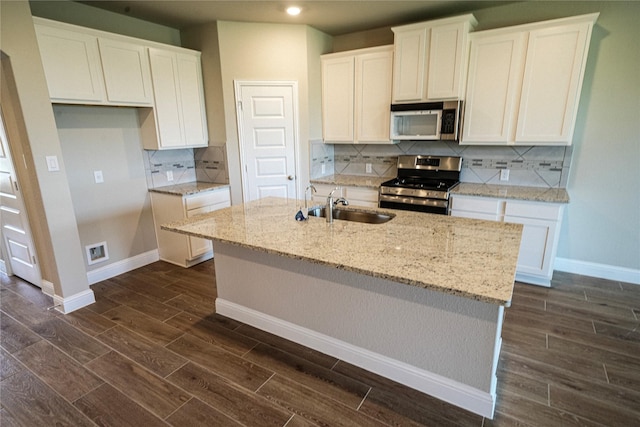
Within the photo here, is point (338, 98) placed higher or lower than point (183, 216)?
higher

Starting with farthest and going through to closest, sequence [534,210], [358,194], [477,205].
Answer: [358,194] → [477,205] → [534,210]

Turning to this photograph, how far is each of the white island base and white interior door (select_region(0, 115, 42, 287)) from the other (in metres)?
2.05

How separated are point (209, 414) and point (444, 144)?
11.3ft

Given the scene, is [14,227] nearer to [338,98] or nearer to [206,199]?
[206,199]

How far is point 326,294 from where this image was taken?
2.16 metres

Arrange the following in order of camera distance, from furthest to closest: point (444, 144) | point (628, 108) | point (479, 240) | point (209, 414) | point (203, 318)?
point (444, 144) < point (628, 108) < point (203, 318) < point (479, 240) < point (209, 414)

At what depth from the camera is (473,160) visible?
12.2 ft

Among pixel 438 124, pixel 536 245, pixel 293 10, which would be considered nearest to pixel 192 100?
pixel 293 10

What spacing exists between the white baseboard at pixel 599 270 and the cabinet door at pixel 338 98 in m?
2.70

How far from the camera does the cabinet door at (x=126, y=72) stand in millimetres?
3021

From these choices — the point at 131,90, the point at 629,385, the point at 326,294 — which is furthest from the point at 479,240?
the point at 131,90

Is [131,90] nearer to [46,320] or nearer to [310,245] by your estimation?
[46,320]

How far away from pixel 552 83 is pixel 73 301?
15.3 ft

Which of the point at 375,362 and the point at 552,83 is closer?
the point at 375,362
